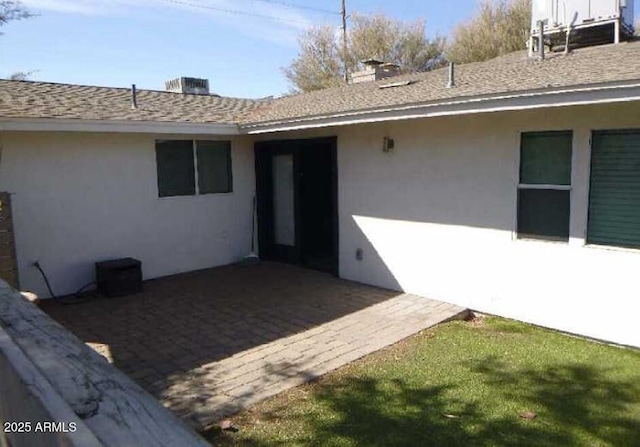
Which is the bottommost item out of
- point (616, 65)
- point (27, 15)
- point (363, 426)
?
point (363, 426)

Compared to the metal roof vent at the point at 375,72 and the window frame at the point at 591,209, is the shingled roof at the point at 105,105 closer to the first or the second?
the metal roof vent at the point at 375,72

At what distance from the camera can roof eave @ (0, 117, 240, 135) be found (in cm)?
632

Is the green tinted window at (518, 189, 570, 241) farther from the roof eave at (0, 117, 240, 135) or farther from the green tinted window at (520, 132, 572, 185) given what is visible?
the roof eave at (0, 117, 240, 135)

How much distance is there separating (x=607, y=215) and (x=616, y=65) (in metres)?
1.53

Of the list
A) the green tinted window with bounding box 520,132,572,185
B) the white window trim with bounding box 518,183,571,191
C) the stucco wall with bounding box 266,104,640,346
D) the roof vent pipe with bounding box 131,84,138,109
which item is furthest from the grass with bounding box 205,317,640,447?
the roof vent pipe with bounding box 131,84,138,109

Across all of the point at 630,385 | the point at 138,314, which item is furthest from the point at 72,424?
the point at 138,314

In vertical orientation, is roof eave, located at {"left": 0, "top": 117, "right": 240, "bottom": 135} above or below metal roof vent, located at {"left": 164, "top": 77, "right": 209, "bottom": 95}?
below

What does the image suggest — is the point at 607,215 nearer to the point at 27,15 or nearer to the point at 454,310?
the point at 454,310

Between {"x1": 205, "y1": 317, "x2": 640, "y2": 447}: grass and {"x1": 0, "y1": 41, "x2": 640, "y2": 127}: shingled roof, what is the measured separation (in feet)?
8.71

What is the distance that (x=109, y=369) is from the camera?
146 cm

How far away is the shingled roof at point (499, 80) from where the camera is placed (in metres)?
4.69

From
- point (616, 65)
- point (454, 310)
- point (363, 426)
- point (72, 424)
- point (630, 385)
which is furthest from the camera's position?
point (454, 310)

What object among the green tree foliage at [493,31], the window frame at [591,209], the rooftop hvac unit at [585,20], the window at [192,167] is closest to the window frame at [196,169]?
the window at [192,167]

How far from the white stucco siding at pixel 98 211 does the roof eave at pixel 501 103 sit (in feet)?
9.74
